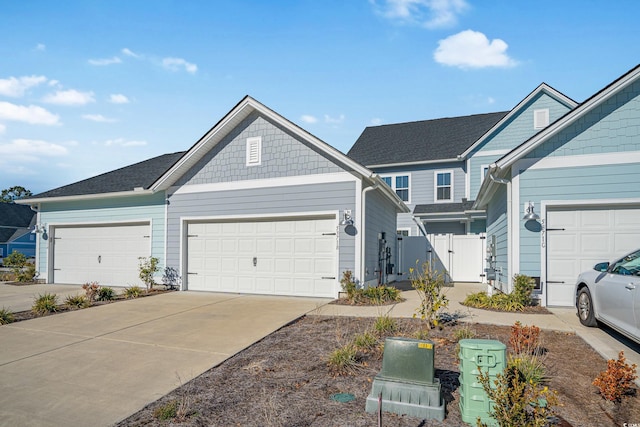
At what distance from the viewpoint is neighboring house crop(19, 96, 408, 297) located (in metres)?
10.7

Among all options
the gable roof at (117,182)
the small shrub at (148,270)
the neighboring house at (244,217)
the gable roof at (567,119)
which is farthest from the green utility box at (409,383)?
the gable roof at (117,182)

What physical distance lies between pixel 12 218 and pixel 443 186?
40861 mm

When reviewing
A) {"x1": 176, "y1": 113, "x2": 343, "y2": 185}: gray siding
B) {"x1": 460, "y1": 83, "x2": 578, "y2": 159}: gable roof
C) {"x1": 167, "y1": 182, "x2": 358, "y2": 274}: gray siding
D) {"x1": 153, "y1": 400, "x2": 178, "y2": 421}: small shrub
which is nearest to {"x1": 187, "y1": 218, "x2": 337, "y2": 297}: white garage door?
{"x1": 167, "y1": 182, "x2": 358, "y2": 274}: gray siding

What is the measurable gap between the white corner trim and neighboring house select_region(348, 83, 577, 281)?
7598 millimetres

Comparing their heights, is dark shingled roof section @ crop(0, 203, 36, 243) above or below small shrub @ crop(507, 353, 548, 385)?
above

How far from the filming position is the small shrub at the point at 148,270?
12.3 m

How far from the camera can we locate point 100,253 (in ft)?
46.1

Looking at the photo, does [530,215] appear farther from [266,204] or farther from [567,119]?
[266,204]

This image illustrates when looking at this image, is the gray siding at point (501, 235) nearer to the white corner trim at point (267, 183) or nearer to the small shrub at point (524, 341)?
the white corner trim at point (267, 183)

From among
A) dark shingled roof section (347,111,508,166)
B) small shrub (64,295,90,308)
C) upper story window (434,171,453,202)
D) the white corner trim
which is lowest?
small shrub (64,295,90,308)

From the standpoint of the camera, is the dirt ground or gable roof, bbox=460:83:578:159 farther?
gable roof, bbox=460:83:578:159

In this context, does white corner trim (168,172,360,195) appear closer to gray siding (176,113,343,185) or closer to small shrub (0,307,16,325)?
gray siding (176,113,343,185)

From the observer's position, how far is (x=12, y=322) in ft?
26.5

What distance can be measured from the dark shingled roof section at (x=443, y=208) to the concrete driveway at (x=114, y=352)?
30.8 feet
